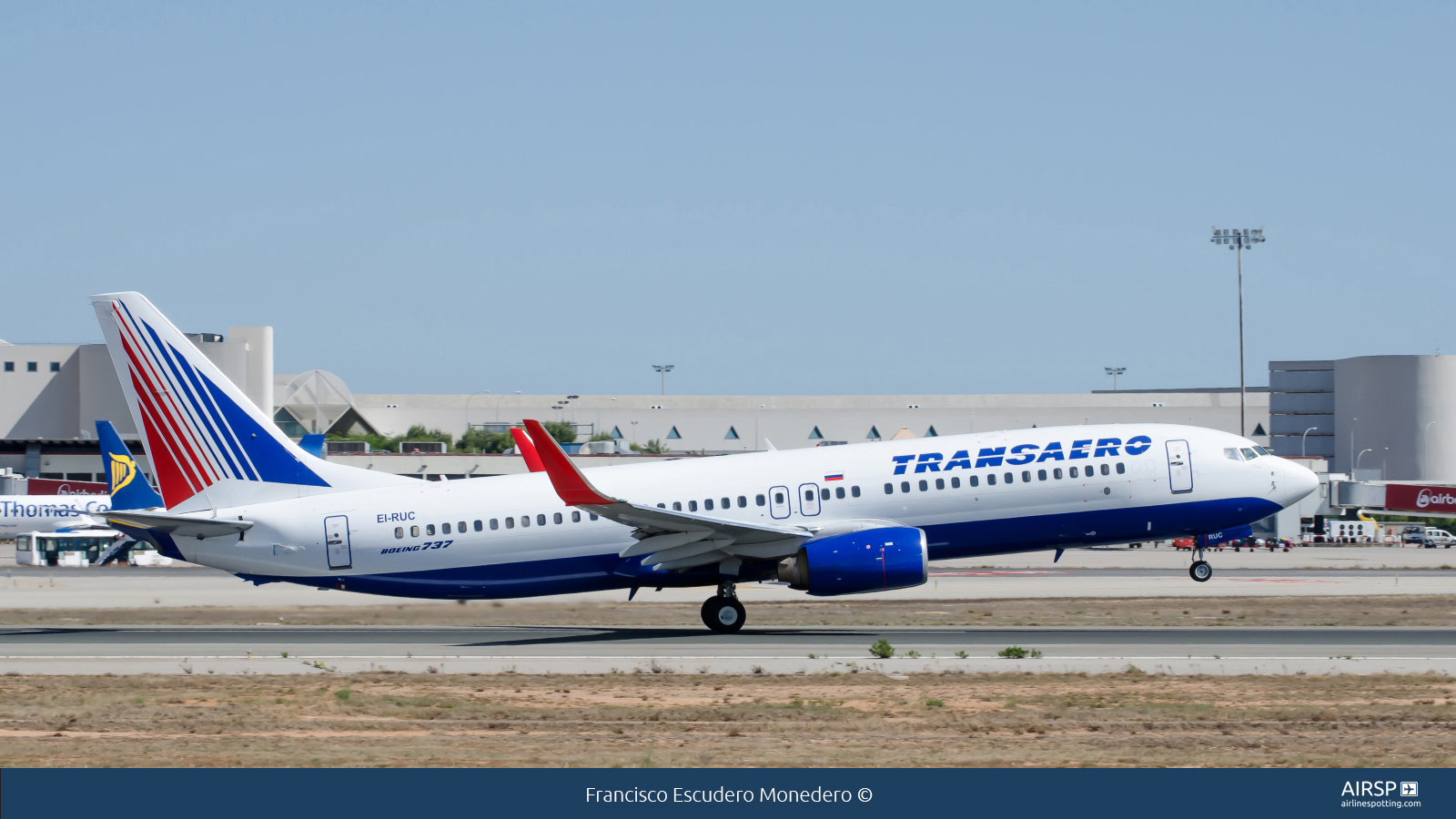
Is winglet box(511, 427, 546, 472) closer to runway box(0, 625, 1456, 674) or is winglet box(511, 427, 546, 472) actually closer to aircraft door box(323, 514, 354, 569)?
runway box(0, 625, 1456, 674)

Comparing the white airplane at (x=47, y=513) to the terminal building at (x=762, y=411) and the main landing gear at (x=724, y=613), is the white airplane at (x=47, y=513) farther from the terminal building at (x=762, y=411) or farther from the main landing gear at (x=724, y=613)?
the main landing gear at (x=724, y=613)

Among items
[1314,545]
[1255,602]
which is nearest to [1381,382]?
[1314,545]

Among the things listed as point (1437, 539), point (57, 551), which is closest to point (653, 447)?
point (57, 551)

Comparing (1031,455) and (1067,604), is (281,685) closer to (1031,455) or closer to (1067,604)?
(1031,455)

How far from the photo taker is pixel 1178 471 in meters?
31.2

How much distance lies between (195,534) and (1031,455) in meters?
19.6

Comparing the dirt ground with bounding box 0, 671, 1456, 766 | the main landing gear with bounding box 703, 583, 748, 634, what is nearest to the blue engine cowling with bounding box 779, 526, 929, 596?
the main landing gear with bounding box 703, 583, 748, 634

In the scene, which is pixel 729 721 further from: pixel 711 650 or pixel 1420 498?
pixel 1420 498

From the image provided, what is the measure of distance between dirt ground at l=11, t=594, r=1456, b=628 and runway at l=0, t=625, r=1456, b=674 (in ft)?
2.27

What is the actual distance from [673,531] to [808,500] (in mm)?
3315

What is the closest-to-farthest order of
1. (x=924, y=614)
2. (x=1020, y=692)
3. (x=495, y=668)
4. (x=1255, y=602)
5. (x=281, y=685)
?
(x=1020, y=692) < (x=281, y=685) < (x=495, y=668) < (x=924, y=614) < (x=1255, y=602)

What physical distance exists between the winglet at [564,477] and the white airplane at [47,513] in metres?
67.6

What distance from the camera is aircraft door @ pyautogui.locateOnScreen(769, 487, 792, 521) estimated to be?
30.4 metres

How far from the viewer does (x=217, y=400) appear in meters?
31.0
